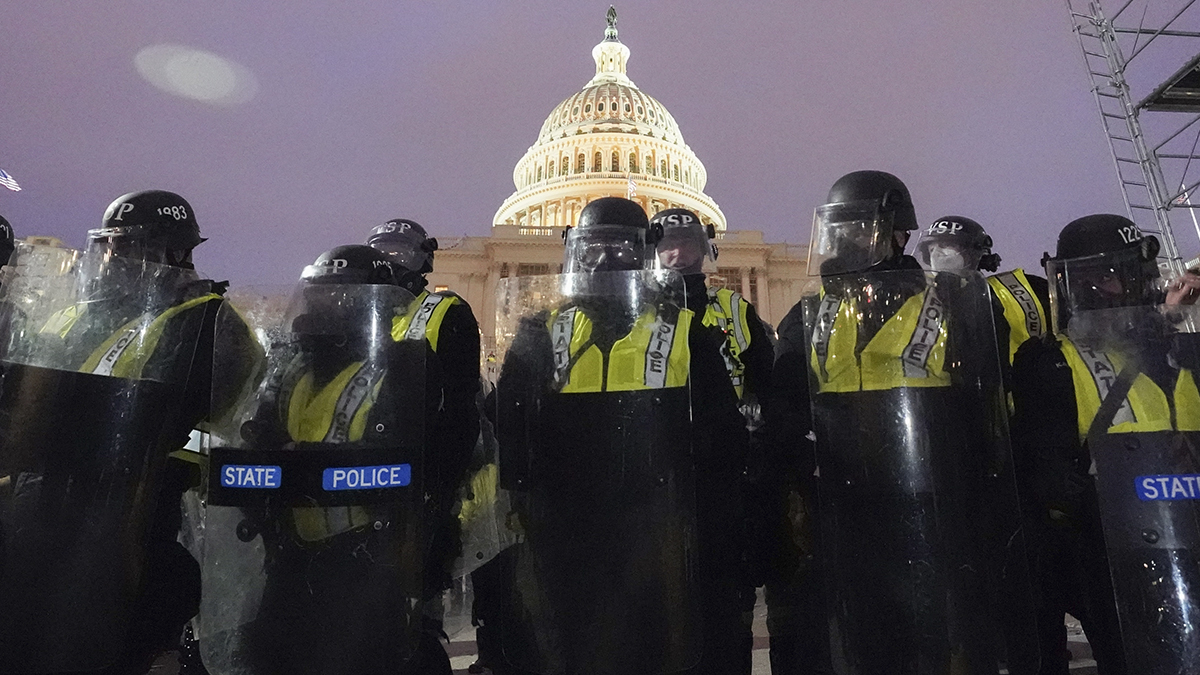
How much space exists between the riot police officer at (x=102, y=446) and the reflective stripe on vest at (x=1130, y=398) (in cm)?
270

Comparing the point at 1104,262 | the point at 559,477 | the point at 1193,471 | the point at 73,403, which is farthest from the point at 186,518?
the point at 1104,262

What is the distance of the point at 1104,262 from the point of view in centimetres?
270

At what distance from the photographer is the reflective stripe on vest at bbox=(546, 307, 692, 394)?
7.44ft

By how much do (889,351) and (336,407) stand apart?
5.71 ft

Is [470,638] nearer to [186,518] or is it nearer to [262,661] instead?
[186,518]

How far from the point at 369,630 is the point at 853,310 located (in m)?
1.82

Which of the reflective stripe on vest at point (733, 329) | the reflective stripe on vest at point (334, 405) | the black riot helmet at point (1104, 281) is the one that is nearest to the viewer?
the reflective stripe on vest at point (334, 405)

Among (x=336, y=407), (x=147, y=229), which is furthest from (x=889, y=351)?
(x=147, y=229)

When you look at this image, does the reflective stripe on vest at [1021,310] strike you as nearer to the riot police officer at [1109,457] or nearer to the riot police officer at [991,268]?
the riot police officer at [991,268]

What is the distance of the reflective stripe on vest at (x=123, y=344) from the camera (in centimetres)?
229

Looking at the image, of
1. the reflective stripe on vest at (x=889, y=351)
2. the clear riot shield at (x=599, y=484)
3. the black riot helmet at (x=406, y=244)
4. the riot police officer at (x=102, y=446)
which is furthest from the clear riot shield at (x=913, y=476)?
the black riot helmet at (x=406, y=244)

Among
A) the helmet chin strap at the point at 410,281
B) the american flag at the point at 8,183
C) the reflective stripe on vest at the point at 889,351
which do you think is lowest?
the reflective stripe on vest at the point at 889,351

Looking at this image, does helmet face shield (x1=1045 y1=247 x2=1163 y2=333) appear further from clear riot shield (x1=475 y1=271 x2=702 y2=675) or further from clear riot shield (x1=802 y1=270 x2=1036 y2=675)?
clear riot shield (x1=475 y1=271 x2=702 y2=675)

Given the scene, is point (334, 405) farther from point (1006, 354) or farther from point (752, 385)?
point (1006, 354)
